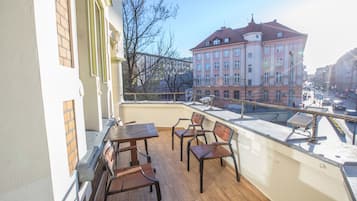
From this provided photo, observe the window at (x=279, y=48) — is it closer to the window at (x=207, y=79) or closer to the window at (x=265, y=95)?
the window at (x=265, y=95)

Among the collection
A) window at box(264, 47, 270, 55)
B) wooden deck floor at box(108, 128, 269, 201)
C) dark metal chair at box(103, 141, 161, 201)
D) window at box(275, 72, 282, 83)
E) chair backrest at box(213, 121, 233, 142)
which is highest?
window at box(264, 47, 270, 55)

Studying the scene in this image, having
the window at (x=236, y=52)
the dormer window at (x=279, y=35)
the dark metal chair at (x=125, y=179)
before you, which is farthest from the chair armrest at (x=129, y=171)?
the dormer window at (x=279, y=35)

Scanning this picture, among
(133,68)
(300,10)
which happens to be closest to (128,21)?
(133,68)

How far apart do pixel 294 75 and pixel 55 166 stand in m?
16.0

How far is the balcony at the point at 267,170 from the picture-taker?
1.19 m

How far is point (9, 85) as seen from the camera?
74cm

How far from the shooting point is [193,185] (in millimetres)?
2109

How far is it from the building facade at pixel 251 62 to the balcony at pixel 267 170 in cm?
1139

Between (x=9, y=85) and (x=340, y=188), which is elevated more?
(x=9, y=85)

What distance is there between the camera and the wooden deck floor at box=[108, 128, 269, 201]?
189 centimetres

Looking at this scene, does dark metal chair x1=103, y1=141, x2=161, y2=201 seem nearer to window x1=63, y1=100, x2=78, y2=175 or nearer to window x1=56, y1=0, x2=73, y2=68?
window x1=63, y1=100, x2=78, y2=175

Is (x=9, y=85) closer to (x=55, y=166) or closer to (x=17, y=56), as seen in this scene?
(x=17, y=56)

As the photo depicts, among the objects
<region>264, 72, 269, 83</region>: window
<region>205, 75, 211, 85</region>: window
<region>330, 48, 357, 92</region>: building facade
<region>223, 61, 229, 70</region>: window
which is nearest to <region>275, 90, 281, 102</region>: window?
<region>264, 72, 269, 83</region>: window

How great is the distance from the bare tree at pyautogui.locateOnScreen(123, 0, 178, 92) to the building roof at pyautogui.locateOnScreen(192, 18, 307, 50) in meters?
8.19
